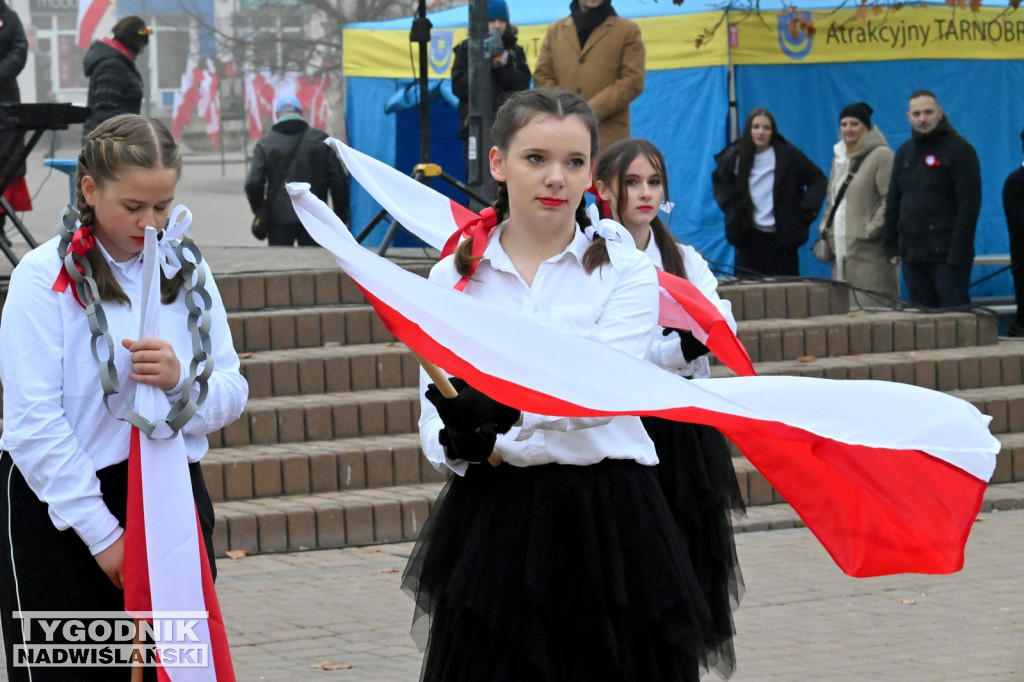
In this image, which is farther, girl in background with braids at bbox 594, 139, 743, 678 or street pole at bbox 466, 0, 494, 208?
street pole at bbox 466, 0, 494, 208

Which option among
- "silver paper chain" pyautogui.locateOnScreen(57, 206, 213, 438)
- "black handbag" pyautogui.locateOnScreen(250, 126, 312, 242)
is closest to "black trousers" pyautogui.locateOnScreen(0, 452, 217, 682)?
"silver paper chain" pyautogui.locateOnScreen(57, 206, 213, 438)

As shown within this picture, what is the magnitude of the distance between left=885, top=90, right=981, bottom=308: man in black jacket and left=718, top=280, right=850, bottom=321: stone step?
105 centimetres

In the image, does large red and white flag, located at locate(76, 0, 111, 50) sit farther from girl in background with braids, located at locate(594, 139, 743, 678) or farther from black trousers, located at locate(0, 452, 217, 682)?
black trousers, located at locate(0, 452, 217, 682)

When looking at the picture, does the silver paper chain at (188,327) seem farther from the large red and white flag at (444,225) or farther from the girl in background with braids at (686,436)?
the girl in background with braids at (686,436)

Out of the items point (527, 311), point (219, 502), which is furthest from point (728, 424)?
point (219, 502)

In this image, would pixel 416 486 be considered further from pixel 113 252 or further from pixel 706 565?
pixel 113 252

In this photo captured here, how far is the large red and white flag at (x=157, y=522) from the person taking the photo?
3555mm

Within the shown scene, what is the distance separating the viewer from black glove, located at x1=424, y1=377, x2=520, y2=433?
335 cm

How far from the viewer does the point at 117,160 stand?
359 cm

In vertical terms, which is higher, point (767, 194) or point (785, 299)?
point (767, 194)

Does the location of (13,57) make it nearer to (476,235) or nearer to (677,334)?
(677,334)

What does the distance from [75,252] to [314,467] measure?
4.63 m

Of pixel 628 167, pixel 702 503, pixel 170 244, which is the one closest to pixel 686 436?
pixel 702 503

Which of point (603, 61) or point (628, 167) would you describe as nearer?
point (628, 167)
